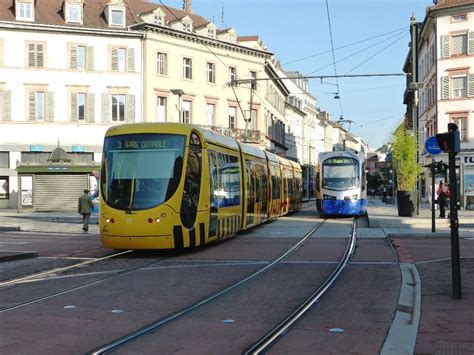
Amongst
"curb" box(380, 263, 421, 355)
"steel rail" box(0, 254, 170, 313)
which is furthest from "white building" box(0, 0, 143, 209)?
"curb" box(380, 263, 421, 355)

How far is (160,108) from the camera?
47.7 metres

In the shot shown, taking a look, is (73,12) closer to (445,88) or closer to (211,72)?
(211,72)

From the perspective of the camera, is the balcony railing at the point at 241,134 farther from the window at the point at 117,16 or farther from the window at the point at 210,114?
the window at the point at 117,16

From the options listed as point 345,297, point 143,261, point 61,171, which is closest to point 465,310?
point 345,297

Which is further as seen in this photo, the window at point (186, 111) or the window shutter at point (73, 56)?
the window at point (186, 111)

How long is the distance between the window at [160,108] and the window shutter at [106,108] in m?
3.61

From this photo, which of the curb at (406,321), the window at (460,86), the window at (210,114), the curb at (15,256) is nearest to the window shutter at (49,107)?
the window at (210,114)

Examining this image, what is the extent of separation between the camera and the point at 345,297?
30.8ft

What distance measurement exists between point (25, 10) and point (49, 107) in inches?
281

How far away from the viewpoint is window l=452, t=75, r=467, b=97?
Result: 4697cm

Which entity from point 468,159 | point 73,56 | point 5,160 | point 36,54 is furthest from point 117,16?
point 468,159

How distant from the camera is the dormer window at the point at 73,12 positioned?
46.3 meters

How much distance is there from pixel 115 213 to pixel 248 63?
42147 millimetres

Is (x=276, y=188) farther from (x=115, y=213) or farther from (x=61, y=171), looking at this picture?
(x=61, y=171)
